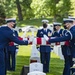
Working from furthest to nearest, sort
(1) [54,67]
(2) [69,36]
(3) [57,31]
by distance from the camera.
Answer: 1. (1) [54,67]
2. (3) [57,31]
3. (2) [69,36]

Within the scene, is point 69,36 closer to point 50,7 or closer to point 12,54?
point 12,54

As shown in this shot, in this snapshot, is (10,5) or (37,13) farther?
(10,5)

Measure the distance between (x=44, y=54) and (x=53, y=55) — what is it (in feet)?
21.4

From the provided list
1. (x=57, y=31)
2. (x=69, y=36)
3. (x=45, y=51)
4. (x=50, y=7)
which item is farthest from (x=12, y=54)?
(x=50, y=7)

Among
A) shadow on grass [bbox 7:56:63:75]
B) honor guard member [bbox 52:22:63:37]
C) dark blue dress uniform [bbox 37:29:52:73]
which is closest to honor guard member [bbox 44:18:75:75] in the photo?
honor guard member [bbox 52:22:63:37]

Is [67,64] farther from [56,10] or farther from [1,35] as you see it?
[56,10]

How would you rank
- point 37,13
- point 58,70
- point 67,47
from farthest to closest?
1. point 37,13
2. point 58,70
3. point 67,47

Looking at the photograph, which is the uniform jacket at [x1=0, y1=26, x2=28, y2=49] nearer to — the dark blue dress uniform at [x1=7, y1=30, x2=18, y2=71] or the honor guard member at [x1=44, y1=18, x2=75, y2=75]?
the honor guard member at [x1=44, y1=18, x2=75, y2=75]

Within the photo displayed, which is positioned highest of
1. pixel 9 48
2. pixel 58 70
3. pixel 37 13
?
pixel 37 13

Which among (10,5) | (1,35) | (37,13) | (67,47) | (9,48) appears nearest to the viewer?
(1,35)

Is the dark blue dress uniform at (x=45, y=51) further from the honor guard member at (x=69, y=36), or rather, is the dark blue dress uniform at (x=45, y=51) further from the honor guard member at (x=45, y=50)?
the honor guard member at (x=69, y=36)

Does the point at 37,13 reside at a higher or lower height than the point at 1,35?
higher

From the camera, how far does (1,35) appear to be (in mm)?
8164

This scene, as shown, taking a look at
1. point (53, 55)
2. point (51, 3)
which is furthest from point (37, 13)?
point (53, 55)
